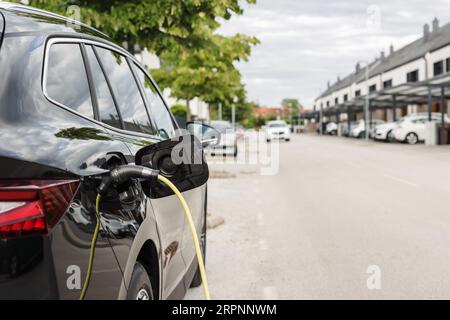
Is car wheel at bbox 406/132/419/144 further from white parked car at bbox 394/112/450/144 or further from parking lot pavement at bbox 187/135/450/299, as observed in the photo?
parking lot pavement at bbox 187/135/450/299

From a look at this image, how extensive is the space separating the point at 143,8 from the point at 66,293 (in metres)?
7.05

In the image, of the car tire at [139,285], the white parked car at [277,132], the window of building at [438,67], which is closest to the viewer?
the car tire at [139,285]

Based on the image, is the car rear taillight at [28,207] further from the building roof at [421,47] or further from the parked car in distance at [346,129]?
the parked car in distance at [346,129]

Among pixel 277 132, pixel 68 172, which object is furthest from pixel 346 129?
pixel 68 172

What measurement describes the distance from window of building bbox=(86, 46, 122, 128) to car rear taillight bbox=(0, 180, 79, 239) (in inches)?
35.9

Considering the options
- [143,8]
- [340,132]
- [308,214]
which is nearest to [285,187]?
[308,214]

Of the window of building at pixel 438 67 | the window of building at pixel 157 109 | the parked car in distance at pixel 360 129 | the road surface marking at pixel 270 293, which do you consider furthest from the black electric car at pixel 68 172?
the window of building at pixel 438 67

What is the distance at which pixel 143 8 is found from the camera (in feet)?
28.0

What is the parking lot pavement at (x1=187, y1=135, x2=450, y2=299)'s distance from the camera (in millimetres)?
5406

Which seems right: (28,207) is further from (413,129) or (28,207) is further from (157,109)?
(413,129)

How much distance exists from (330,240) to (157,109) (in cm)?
393

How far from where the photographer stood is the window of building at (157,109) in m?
3.95

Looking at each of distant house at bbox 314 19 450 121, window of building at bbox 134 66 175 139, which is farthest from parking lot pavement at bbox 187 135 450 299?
distant house at bbox 314 19 450 121
